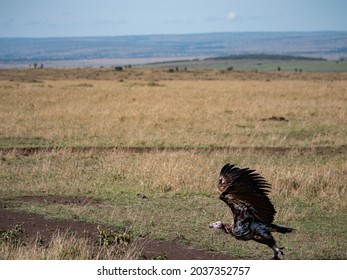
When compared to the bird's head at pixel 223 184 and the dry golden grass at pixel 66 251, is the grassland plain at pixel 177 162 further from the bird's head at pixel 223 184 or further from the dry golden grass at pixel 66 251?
the bird's head at pixel 223 184

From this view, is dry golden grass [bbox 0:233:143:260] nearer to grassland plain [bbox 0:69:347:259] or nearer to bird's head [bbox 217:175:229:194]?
grassland plain [bbox 0:69:347:259]

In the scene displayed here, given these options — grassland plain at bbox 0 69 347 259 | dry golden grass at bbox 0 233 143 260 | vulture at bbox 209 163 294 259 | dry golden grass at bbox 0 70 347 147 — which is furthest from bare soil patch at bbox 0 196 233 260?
dry golden grass at bbox 0 70 347 147

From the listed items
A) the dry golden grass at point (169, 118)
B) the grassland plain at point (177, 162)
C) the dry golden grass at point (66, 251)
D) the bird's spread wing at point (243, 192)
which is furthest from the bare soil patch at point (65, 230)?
the dry golden grass at point (169, 118)

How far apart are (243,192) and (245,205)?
187 mm

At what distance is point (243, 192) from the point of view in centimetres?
682

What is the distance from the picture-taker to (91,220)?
33.1 ft

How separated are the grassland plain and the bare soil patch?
0.28 metres

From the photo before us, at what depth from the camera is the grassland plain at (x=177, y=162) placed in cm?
991

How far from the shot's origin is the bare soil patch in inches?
324

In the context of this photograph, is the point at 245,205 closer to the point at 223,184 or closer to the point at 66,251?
the point at 223,184

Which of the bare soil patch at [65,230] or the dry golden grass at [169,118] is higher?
the bare soil patch at [65,230]

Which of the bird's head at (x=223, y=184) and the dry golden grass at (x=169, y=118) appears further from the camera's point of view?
the dry golden grass at (x=169, y=118)

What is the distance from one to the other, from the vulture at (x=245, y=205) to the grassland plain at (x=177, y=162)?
1373 millimetres
